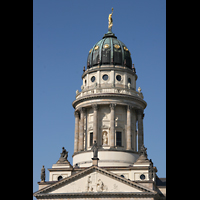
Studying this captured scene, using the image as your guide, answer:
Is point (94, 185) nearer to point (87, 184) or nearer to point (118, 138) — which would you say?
point (87, 184)

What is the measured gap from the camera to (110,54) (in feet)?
241

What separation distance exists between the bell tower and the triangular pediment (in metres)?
7.06

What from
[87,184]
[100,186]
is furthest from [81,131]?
[100,186]

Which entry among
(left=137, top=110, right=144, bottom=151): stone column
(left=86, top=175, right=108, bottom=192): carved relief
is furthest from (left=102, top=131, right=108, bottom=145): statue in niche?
(left=86, top=175, right=108, bottom=192): carved relief

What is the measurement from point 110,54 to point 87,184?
24307 millimetres

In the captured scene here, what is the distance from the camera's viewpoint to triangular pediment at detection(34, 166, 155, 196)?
59.5 meters

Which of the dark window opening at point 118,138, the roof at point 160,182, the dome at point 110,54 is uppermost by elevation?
the dome at point 110,54

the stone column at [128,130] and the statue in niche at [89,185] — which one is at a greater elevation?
the stone column at [128,130]

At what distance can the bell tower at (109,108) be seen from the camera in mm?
68312

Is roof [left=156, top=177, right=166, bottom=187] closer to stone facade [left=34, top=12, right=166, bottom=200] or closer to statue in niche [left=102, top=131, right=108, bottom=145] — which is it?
stone facade [left=34, top=12, right=166, bottom=200]

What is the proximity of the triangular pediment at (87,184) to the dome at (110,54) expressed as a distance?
21447 mm

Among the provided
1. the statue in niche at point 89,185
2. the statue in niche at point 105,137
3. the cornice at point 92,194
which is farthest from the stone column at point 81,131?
the cornice at point 92,194

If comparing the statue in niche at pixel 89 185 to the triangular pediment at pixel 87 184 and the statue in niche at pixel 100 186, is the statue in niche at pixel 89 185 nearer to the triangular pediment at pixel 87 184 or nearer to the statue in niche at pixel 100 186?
the triangular pediment at pixel 87 184
